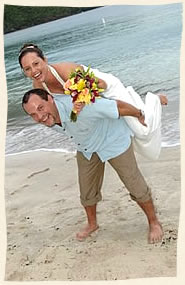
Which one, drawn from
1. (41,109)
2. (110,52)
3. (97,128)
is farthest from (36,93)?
(110,52)

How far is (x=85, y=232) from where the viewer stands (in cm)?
223

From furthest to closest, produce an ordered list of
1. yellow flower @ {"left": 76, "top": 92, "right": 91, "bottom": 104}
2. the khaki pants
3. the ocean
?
1. the ocean
2. the khaki pants
3. yellow flower @ {"left": 76, "top": 92, "right": 91, "bottom": 104}

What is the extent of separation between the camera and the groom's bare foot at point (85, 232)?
223cm

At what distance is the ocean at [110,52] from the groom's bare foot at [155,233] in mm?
294

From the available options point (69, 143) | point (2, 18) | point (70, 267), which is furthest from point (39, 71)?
point (70, 267)

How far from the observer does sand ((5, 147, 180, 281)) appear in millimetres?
2121

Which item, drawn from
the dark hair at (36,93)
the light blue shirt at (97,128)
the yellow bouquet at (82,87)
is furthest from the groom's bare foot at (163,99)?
the dark hair at (36,93)

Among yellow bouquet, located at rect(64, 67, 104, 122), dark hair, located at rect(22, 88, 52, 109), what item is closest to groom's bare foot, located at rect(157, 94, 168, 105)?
yellow bouquet, located at rect(64, 67, 104, 122)

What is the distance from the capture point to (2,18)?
2.17 meters

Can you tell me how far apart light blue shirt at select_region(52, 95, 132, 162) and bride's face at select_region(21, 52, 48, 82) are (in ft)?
0.30

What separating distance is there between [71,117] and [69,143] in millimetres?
395

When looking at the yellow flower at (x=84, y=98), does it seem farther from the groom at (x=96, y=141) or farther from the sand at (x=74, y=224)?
the sand at (x=74, y=224)

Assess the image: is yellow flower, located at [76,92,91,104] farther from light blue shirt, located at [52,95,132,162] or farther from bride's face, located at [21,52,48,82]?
bride's face, located at [21,52,48,82]

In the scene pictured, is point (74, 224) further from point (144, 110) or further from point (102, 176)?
point (144, 110)
